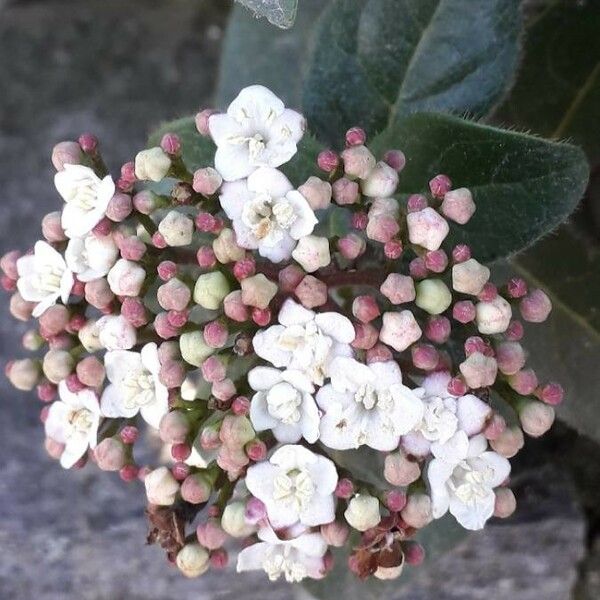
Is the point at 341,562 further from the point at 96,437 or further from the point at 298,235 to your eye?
the point at 298,235

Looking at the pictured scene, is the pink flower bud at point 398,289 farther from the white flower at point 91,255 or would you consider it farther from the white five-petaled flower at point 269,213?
the white flower at point 91,255

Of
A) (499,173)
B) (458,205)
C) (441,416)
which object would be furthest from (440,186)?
(441,416)

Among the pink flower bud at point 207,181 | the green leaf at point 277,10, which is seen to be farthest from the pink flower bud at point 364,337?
the green leaf at point 277,10

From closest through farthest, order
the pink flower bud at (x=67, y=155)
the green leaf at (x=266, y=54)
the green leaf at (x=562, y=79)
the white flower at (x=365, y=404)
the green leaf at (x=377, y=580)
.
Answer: the white flower at (x=365, y=404)
the pink flower bud at (x=67, y=155)
the green leaf at (x=377, y=580)
the green leaf at (x=562, y=79)
the green leaf at (x=266, y=54)

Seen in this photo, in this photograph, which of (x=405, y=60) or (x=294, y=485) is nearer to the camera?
(x=294, y=485)

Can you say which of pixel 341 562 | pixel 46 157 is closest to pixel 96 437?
pixel 341 562

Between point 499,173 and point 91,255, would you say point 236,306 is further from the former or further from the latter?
point 499,173
